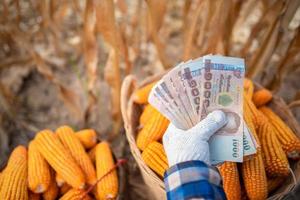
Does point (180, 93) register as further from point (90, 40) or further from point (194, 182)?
point (90, 40)

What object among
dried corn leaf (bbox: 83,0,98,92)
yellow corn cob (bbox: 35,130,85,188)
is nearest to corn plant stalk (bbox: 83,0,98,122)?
dried corn leaf (bbox: 83,0,98,92)

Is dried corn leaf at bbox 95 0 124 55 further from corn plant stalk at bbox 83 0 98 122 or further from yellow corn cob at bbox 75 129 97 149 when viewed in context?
yellow corn cob at bbox 75 129 97 149

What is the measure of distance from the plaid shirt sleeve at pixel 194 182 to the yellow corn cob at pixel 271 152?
0.40 metres

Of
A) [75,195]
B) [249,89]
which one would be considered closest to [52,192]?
[75,195]

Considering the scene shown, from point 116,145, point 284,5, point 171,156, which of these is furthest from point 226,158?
point 116,145

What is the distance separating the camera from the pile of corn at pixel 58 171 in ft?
4.80

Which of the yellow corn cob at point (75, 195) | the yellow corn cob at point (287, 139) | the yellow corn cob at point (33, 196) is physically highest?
the yellow corn cob at point (287, 139)

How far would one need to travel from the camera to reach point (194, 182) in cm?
105

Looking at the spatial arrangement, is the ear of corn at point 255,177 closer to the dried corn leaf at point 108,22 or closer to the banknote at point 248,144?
the banknote at point 248,144

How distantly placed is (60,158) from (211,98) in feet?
2.19

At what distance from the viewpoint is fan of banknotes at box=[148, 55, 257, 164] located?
1235mm

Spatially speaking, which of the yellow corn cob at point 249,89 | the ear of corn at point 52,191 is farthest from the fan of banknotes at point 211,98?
the ear of corn at point 52,191

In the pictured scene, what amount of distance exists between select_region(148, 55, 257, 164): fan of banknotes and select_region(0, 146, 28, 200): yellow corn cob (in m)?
0.63

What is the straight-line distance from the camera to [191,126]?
50.4 inches
